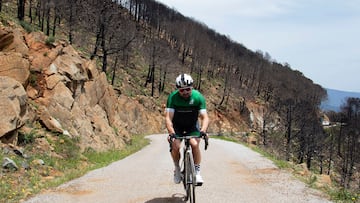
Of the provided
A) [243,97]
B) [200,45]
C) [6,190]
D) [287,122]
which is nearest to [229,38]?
[200,45]

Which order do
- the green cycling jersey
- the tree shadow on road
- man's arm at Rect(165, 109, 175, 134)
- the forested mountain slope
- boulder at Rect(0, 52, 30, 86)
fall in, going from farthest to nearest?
the forested mountain slope → boulder at Rect(0, 52, 30, 86) → the tree shadow on road → the green cycling jersey → man's arm at Rect(165, 109, 175, 134)

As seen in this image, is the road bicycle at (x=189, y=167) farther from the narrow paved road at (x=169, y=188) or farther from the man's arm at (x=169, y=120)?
the narrow paved road at (x=169, y=188)

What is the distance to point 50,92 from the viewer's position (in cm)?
1602

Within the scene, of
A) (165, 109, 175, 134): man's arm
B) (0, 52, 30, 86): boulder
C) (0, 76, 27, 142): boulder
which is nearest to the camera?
(165, 109, 175, 134): man's arm

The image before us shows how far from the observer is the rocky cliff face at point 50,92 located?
11930 millimetres

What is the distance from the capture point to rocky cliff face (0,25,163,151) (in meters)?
11.9

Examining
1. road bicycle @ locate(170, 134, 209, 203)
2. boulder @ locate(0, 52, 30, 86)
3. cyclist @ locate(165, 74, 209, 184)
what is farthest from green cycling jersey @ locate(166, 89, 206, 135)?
boulder @ locate(0, 52, 30, 86)

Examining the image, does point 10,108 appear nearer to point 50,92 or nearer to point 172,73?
point 50,92

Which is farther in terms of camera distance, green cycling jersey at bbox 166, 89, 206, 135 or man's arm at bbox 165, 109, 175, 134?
green cycling jersey at bbox 166, 89, 206, 135

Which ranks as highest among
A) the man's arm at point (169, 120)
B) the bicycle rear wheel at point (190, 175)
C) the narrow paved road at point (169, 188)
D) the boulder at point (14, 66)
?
the boulder at point (14, 66)

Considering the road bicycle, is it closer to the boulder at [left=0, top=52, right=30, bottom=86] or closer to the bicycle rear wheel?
the bicycle rear wheel

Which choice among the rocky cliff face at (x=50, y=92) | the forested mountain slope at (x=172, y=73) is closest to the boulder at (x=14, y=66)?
the rocky cliff face at (x=50, y=92)

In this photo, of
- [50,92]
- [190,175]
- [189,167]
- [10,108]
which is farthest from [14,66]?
[190,175]

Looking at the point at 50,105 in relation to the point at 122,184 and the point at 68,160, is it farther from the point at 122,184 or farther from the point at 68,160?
the point at 122,184
